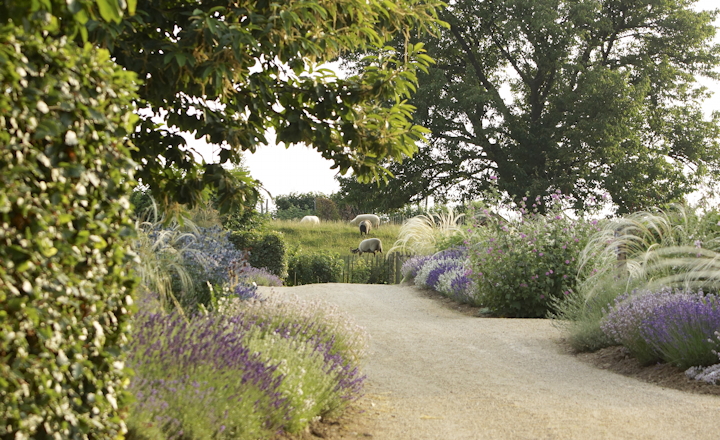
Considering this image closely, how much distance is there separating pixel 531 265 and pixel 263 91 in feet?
21.4

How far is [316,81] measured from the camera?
411cm

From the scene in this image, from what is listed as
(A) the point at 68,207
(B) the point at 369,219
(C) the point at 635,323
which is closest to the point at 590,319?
(C) the point at 635,323

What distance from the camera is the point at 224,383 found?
3.43m

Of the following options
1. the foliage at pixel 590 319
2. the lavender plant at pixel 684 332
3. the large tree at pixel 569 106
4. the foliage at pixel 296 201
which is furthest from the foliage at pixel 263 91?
the foliage at pixel 296 201

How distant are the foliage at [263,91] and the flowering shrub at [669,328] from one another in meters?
3.13

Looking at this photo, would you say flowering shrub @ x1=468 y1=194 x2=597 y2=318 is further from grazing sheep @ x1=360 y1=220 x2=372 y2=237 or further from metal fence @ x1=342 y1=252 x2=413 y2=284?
grazing sheep @ x1=360 y1=220 x2=372 y2=237

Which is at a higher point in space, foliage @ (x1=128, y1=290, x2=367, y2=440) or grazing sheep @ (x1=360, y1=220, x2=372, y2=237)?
grazing sheep @ (x1=360, y1=220, x2=372, y2=237)

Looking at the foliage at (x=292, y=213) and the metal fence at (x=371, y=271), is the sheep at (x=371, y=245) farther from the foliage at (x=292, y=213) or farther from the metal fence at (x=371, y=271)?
the foliage at (x=292, y=213)

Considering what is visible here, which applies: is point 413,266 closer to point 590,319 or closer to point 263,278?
point 263,278

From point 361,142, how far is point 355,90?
0.33 meters

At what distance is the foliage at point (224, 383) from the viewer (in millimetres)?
3119

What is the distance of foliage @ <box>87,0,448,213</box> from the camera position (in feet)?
12.2

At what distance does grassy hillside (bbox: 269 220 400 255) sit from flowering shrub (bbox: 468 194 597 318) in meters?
12.6

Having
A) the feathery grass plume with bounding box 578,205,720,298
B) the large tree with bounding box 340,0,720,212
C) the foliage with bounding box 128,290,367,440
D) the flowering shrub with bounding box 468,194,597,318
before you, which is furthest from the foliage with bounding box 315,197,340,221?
the foliage with bounding box 128,290,367,440
